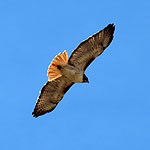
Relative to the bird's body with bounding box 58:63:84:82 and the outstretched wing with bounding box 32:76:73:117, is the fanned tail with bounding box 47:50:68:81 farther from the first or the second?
the outstretched wing with bounding box 32:76:73:117

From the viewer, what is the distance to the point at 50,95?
2286cm

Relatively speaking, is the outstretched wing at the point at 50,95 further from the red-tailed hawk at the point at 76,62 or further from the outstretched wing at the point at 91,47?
the outstretched wing at the point at 91,47

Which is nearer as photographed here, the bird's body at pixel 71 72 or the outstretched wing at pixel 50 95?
the bird's body at pixel 71 72

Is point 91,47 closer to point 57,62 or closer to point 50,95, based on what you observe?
point 57,62

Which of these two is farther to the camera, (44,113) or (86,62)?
(44,113)

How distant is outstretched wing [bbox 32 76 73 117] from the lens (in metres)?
22.4

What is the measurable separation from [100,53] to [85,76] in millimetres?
784

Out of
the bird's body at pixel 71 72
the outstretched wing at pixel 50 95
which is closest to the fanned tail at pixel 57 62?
the bird's body at pixel 71 72

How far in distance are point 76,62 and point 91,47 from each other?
0.59 metres

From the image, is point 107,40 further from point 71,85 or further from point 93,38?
point 71,85

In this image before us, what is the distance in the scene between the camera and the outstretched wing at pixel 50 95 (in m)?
22.4

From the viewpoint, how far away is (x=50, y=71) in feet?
69.5

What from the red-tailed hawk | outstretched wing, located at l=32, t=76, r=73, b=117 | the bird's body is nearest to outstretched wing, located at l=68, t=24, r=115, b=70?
the red-tailed hawk

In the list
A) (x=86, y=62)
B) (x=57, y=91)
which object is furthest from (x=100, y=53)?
(x=57, y=91)
